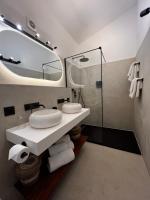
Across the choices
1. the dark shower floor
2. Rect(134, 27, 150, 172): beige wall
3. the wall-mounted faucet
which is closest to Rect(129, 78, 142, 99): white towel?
Rect(134, 27, 150, 172): beige wall

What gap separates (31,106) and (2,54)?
2.00 ft

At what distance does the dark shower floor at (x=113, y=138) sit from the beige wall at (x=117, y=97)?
21 centimetres

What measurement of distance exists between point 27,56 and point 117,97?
82.8 inches

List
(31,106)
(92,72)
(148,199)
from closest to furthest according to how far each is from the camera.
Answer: (148,199)
(31,106)
(92,72)

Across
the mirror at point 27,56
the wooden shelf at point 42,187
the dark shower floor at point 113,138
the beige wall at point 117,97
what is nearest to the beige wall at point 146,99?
the dark shower floor at point 113,138

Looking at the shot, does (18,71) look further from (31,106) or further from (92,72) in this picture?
(92,72)

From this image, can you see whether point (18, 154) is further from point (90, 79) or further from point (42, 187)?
point (90, 79)

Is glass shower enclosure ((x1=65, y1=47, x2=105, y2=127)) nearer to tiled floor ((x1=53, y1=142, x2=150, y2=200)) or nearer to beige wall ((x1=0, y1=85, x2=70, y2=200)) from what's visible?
tiled floor ((x1=53, y1=142, x2=150, y2=200))

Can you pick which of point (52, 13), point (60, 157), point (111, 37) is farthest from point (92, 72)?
point (60, 157)

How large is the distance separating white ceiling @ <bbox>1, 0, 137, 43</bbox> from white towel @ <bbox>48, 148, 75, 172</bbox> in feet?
5.86

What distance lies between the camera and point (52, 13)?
1.47 meters

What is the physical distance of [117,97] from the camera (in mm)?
2369

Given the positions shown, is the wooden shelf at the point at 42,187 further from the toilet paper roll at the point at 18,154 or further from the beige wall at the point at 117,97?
the beige wall at the point at 117,97

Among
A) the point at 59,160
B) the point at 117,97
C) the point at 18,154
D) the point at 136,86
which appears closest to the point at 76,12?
the point at 136,86
